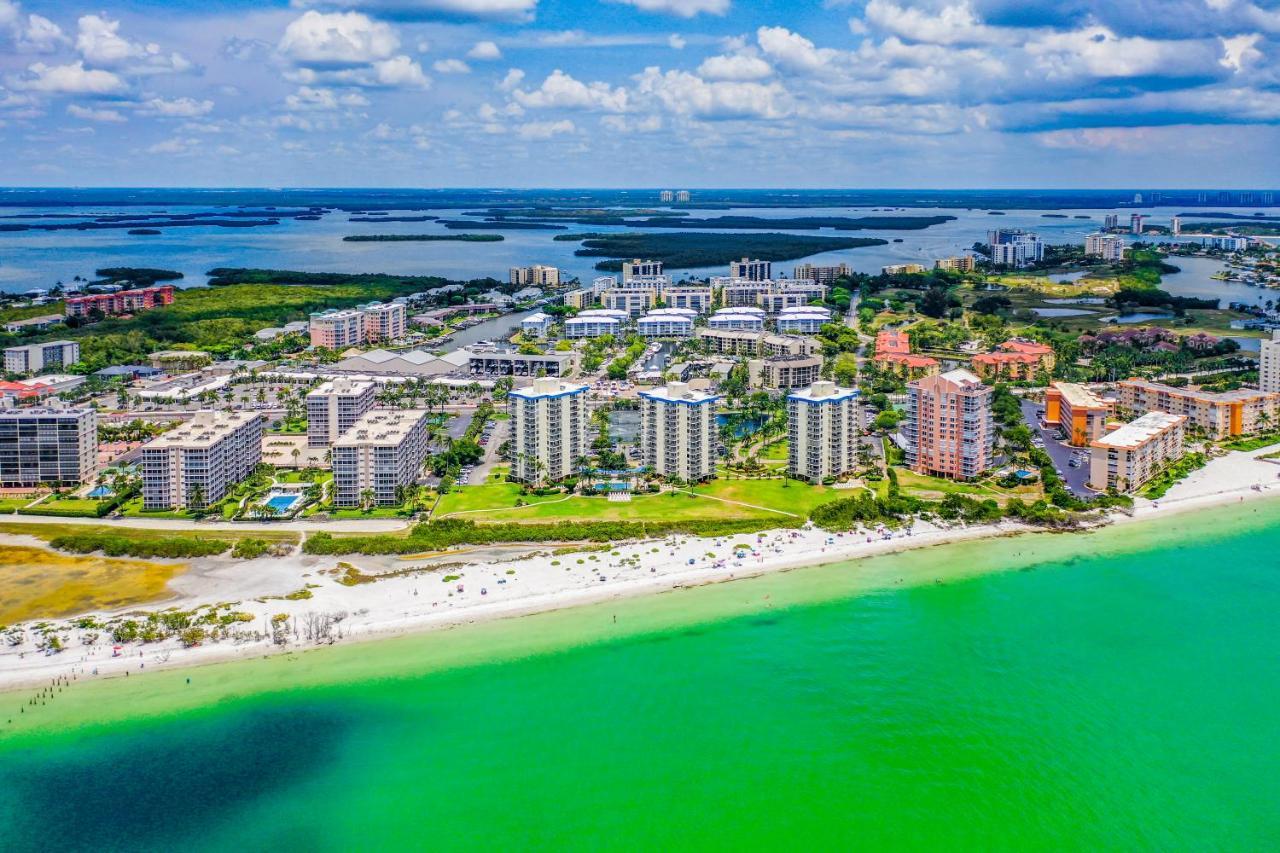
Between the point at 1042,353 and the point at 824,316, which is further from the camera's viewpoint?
the point at 824,316

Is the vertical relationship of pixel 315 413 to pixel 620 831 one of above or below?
above

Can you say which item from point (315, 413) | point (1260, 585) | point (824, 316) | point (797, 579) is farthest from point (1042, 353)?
point (315, 413)

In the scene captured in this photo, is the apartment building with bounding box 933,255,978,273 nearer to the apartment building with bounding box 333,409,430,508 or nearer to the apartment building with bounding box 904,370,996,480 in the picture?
the apartment building with bounding box 904,370,996,480

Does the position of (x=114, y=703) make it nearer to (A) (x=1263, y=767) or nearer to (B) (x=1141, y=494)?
(A) (x=1263, y=767)

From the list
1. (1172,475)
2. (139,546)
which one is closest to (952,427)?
(1172,475)

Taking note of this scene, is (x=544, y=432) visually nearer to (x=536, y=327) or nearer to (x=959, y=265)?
(x=536, y=327)
